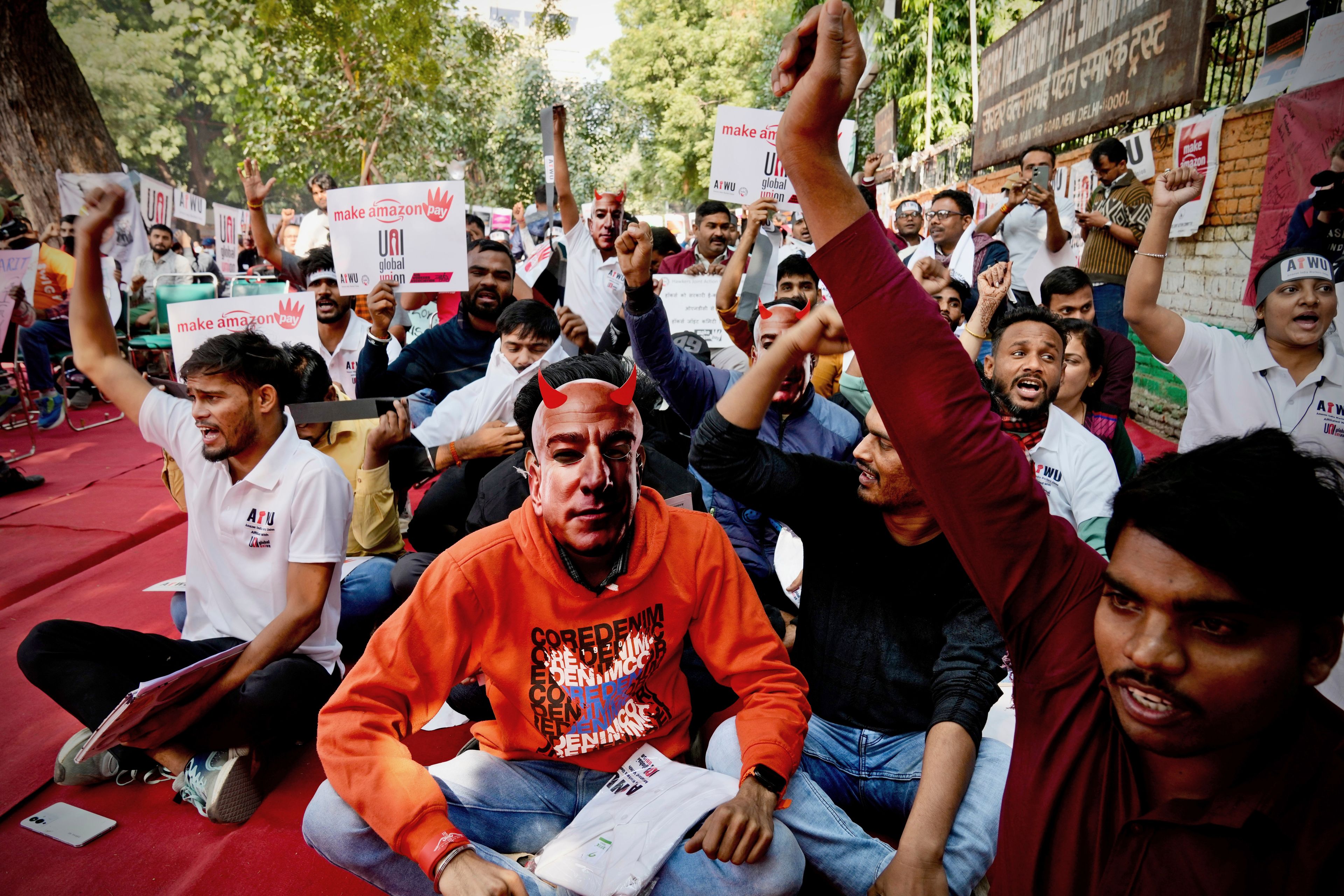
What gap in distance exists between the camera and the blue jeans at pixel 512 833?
6.00 ft

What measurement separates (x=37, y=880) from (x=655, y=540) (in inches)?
85.2

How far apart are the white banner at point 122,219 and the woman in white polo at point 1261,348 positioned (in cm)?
808

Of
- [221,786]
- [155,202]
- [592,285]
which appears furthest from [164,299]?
[221,786]

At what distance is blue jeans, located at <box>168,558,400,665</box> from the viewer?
3.35 meters

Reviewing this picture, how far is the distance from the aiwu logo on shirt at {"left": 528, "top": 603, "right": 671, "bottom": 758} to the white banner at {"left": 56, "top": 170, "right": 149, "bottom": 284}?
7.38m

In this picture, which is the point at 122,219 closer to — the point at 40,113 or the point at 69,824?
the point at 40,113

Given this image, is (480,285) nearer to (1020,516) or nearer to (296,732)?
(296,732)

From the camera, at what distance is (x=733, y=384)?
3258 millimetres

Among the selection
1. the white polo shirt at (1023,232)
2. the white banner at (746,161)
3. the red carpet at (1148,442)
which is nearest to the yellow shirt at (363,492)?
the white banner at (746,161)

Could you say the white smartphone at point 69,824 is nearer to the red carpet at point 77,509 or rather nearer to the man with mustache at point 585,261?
the red carpet at point 77,509

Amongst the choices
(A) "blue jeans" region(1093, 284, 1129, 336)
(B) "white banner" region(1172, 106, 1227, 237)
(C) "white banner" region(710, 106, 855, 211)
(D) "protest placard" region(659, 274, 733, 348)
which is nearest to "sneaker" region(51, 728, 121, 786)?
(D) "protest placard" region(659, 274, 733, 348)

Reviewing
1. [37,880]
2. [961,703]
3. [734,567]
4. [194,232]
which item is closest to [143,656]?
[37,880]

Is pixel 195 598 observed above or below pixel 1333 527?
below

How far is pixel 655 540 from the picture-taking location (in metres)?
2.09
